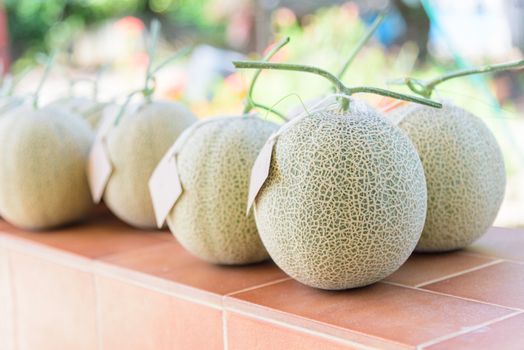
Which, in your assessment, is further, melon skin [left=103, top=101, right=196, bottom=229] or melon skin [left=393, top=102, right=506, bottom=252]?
melon skin [left=103, top=101, right=196, bottom=229]

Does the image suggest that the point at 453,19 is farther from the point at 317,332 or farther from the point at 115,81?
the point at 115,81

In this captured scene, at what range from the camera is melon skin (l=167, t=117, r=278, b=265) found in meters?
0.89

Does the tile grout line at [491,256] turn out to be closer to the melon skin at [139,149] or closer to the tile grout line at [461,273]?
the tile grout line at [461,273]

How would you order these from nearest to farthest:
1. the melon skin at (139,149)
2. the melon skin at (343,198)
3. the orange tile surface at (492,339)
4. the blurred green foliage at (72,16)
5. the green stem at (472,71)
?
the orange tile surface at (492,339) → the melon skin at (343,198) → the green stem at (472,71) → the melon skin at (139,149) → the blurred green foliage at (72,16)

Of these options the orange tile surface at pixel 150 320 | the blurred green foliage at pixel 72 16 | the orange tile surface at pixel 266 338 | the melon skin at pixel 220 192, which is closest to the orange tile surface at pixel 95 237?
the orange tile surface at pixel 150 320

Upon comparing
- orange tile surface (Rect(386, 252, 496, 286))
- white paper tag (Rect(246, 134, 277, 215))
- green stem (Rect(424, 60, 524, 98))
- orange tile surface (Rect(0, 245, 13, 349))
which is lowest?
orange tile surface (Rect(0, 245, 13, 349))

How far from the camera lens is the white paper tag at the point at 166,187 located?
92 centimetres

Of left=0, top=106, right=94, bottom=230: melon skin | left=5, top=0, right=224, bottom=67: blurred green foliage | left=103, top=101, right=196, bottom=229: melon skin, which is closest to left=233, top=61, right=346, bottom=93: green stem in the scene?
left=103, top=101, right=196, bottom=229: melon skin

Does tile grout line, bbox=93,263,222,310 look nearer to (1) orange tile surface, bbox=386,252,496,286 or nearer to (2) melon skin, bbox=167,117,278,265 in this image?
(2) melon skin, bbox=167,117,278,265

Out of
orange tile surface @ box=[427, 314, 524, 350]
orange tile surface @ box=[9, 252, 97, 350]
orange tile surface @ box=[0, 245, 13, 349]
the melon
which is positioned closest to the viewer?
orange tile surface @ box=[427, 314, 524, 350]

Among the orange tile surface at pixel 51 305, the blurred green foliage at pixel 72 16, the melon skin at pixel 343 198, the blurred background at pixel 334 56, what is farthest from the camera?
the blurred green foliage at pixel 72 16

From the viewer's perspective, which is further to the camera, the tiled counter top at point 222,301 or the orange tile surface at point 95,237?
the orange tile surface at point 95,237

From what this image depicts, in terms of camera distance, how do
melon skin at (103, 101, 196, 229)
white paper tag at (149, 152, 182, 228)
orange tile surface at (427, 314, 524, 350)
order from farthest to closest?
melon skin at (103, 101, 196, 229) < white paper tag at (149, 152, 182, 228) < orange tile surface at (427, 314, 524, 350)

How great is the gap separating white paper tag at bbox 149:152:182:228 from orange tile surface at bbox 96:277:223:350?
0.37ft
